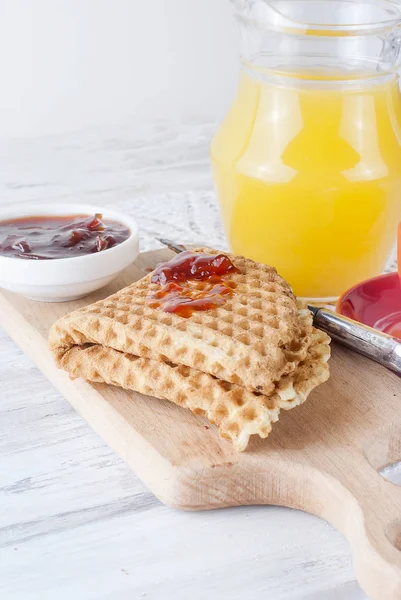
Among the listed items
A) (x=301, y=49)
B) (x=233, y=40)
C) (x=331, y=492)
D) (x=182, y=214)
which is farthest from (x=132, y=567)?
(x=233, y=40)

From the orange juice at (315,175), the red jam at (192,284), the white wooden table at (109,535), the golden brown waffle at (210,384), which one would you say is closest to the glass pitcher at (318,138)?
the orange juice at (315,175)

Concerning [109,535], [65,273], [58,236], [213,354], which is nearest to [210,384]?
[213,354]

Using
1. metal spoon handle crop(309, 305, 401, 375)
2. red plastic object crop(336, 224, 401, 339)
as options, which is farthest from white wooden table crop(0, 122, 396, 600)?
red plastic object crop(336, 224, 401, 339)

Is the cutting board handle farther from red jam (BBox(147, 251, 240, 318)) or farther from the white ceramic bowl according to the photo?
the white ceramic bowl

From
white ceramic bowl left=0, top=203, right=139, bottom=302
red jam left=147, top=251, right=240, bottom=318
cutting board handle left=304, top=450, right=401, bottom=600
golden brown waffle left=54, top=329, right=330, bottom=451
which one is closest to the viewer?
cutting board handle left=304, top=450, right=401, bottom=600

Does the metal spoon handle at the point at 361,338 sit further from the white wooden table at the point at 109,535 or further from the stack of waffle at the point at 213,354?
the white wooden table at the point at 109,535
